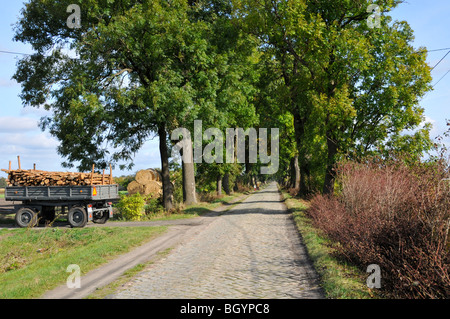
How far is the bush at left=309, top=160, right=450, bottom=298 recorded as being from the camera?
607 centimetres

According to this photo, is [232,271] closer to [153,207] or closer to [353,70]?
[353,70]

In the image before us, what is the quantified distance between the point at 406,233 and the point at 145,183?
114ft

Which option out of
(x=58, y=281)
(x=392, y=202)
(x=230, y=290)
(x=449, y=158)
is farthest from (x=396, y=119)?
(x=58, y=281)

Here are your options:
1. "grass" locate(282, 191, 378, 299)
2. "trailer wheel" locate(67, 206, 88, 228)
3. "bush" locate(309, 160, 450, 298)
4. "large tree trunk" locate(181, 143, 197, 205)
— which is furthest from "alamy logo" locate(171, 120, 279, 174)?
"bush" locate(309, 160, 450, 298)

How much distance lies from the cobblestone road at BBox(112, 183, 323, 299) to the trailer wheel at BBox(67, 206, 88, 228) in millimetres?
7099

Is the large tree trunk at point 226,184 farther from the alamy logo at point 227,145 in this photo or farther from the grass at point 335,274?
the grass at point 335,274

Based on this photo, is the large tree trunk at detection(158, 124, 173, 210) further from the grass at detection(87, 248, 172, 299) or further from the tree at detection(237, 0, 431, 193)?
the grass at detection(87, 248, 172, 299)

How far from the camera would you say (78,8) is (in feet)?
68.8

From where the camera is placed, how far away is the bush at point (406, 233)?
239 inches

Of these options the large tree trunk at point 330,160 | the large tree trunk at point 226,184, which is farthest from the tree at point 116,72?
the large tree trunk at point 226,184

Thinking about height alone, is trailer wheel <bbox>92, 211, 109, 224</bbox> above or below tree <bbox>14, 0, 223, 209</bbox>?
below

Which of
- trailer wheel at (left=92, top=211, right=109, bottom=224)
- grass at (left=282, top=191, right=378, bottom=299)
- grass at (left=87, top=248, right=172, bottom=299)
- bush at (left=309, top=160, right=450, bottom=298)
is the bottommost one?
trailer wheel at (left=92, top=211, right=109, bottom=224)

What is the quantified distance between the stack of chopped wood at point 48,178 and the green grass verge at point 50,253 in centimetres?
293

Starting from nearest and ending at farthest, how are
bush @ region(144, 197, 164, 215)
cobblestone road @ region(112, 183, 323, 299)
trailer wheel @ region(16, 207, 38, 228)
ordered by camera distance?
cobblestone road @ region(112, 183, 323, 299), trailer wheel @ region(16, 207, 38, 228), bush @ region(144, 197, 164, 215)
